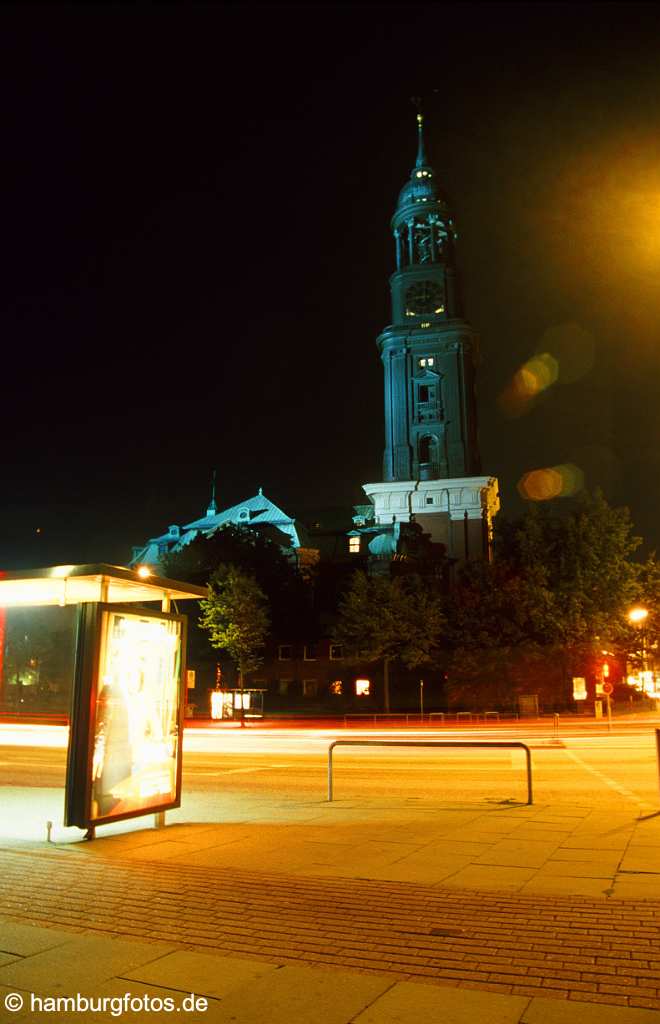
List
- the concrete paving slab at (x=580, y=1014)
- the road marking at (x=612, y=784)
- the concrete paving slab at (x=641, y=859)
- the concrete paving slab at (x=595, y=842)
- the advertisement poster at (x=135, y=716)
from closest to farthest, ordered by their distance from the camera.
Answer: the concrete paving slab at (x=580, y=1014)
the concrete paving slab at (x=641, y=859)
the concrete paving slab at (x=595, y=842)
the advertisement poster at (x=135, y=716)
the road marking at (x=612, y=784)

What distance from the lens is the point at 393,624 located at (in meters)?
48.5

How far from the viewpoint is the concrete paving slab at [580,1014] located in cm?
447

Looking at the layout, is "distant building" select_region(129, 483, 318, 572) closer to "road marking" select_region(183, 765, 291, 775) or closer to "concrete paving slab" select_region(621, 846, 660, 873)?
"road marking" select_region(183, 765, 291, 775)

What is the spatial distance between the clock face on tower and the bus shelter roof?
6807 centimetres

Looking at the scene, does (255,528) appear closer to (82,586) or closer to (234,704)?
(234,704)

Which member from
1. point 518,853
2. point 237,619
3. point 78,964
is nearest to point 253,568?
point 237,619

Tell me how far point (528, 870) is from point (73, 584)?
260 inches

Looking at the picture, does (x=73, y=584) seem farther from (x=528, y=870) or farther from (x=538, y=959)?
(x=538, y=959)

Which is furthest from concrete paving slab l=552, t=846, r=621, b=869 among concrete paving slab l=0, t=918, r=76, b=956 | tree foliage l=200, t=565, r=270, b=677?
tree foliage l=200, t=565, r=270, b=677

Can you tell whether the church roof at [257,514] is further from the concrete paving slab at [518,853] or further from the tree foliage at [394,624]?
the concrete paving slab at [518,853]

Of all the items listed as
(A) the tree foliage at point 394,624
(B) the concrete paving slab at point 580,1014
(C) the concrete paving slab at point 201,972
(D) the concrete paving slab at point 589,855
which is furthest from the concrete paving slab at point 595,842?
(A) the tree foliage at point 394,624

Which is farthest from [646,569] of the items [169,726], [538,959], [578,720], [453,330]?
[538,959]

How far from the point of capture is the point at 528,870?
26.2ft

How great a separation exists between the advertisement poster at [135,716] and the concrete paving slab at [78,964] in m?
3.78
